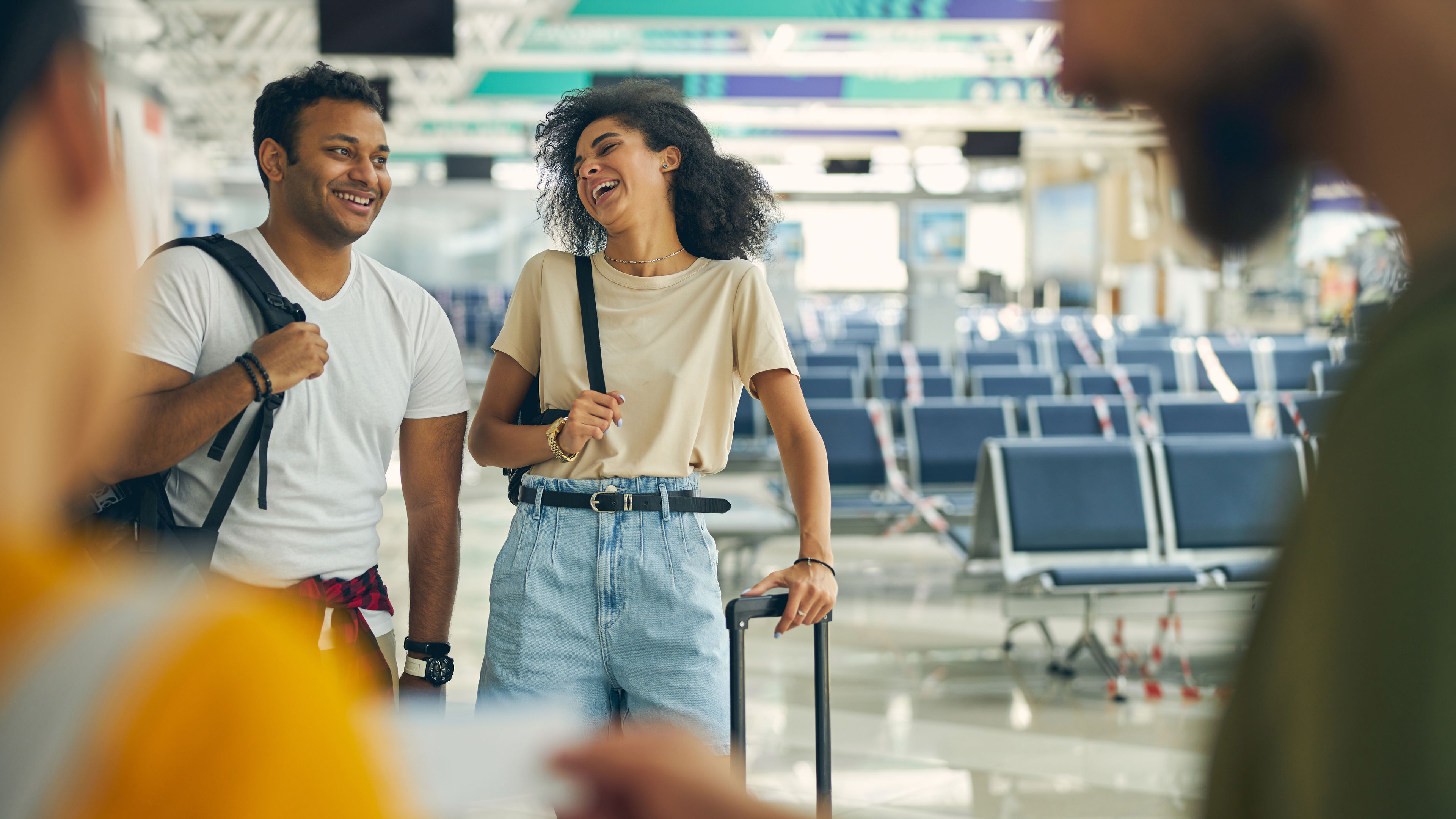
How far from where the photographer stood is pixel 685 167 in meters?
2.16

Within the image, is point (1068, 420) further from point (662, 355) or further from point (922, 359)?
point (662, 355)

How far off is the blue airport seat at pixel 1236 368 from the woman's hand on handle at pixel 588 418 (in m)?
9.06

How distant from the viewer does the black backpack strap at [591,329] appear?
2016mm

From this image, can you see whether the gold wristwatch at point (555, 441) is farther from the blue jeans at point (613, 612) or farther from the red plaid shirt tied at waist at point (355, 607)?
the red plaid shirt tied at waist at point (355, 607)

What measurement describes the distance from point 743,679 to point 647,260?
88 cm

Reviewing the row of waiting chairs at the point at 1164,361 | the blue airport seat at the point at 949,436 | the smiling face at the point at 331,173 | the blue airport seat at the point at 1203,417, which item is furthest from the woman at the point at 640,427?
the row of waiting chairs at the point at 1164,361

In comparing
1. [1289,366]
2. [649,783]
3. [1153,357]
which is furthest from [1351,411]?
[1289,366]

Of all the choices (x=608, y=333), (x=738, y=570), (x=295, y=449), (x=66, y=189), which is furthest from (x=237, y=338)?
(x=738, y=570)

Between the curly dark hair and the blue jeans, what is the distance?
0.52m

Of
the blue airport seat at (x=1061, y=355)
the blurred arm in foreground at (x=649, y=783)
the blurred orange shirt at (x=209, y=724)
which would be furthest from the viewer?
the blue airport seat at (x=1061, y=355)

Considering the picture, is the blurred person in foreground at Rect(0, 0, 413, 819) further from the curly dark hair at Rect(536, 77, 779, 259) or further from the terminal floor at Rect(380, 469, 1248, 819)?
the terminal floor at Rect(380, 469, 1248, 819)

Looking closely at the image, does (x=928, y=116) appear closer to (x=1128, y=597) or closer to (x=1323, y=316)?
(x=1128, y=597)

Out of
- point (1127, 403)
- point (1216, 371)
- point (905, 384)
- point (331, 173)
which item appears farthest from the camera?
point (1216, 371)

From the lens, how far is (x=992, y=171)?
3703cm
